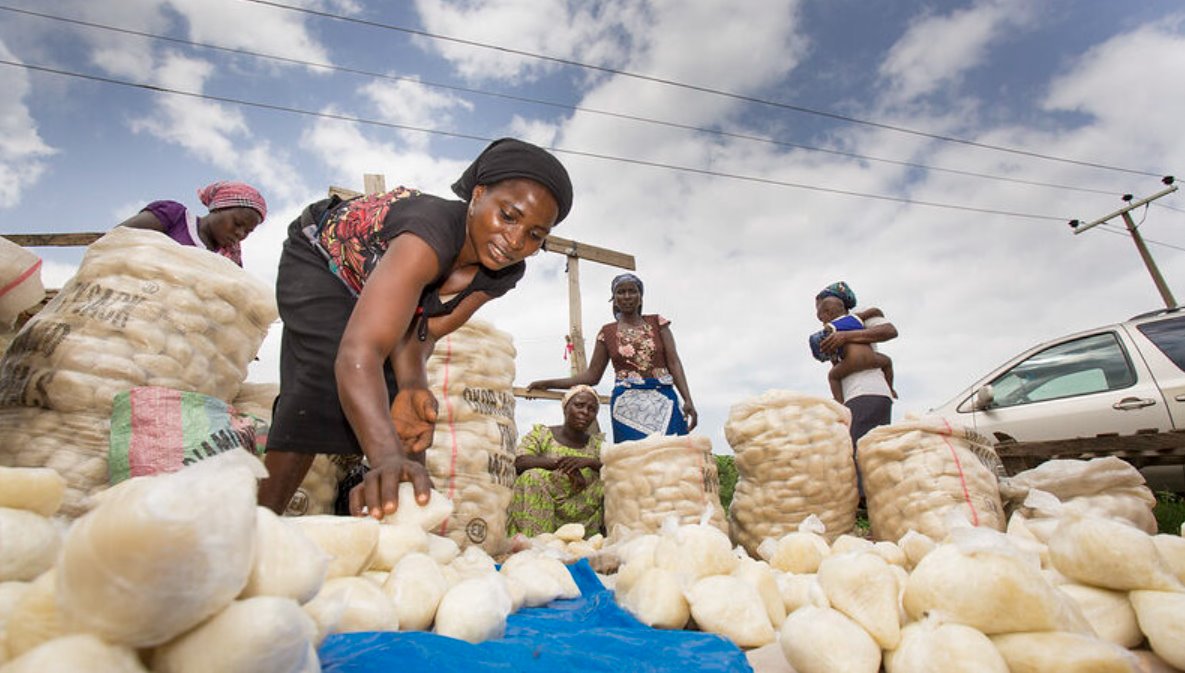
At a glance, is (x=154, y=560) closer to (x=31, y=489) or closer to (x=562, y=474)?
(x=31, y=489)

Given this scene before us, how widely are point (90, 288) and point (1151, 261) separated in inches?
680

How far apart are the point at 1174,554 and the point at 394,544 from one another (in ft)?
4.45

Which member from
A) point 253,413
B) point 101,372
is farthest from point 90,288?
point 253,413

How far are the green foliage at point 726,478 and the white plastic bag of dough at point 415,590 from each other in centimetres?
453

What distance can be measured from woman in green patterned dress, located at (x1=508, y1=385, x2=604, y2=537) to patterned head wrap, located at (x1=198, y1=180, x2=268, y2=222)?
5.26 ft

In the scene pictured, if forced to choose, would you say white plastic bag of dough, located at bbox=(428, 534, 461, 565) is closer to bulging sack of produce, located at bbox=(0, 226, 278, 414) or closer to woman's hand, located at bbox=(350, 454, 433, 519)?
woman's hand, located at bbox=(350, 454, 433, 519)

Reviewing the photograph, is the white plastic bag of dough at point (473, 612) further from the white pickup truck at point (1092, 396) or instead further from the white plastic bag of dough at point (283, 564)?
the white pickup truck at point (1092, 396)

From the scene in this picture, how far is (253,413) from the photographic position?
2150 mm

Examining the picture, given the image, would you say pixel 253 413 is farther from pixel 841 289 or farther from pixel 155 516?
pixel 841 289

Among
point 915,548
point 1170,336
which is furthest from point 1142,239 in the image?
point 915,548

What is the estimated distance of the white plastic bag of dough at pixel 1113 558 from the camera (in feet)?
3.32

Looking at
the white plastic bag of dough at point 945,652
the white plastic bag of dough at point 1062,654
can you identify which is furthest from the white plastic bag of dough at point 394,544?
the white plastic bag of dough at point 1062,654

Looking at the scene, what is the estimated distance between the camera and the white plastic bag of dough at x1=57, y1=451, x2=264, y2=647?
489 mm

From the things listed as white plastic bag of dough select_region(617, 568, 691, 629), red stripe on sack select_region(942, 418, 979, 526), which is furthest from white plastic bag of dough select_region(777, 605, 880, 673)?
red stripe on sack select_region(942, 418, 979, 526)
